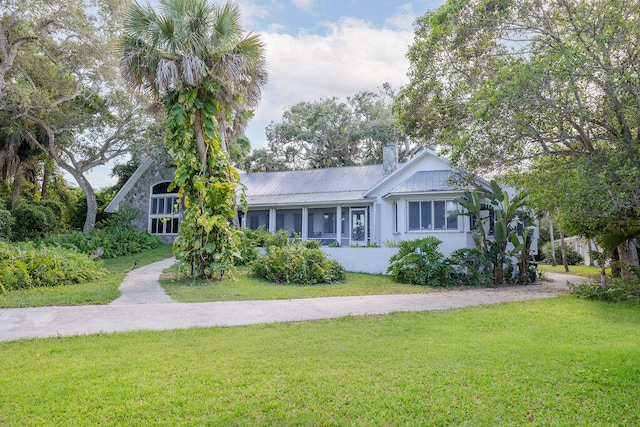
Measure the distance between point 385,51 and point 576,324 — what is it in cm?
946

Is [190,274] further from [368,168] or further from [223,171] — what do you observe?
[368,168]

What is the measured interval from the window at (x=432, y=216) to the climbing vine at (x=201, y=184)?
758 centimetres

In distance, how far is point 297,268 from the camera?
13.2m

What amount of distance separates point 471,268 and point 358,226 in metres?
7.82

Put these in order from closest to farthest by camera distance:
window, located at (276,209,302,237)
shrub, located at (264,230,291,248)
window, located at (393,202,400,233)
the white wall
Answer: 1. the white wall
2. shrub, located at (264,230,291,248)
3. window, located at (393,202,400,233)
4. window, located at (276,209,302,237)

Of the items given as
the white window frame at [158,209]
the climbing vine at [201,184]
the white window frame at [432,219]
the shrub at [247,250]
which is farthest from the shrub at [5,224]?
the white window frame at [432,219]

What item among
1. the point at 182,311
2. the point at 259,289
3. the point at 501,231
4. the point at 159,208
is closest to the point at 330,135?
the point at 159,208

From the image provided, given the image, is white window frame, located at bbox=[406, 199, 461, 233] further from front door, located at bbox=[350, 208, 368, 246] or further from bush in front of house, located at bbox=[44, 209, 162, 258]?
bush in front of house, located at bbox=[44, 209, 162, 258]

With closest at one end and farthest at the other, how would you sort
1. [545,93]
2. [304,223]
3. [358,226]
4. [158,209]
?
[545,93]
[358,226]
[304,223]
[158,209]

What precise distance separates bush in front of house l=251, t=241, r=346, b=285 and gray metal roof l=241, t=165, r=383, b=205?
23.7 ft

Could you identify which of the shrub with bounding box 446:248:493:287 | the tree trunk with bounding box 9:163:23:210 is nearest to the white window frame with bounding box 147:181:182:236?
the tree trunk with bounding box 9:163:23:210

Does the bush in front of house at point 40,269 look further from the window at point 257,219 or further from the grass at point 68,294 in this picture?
the window at point 257,219

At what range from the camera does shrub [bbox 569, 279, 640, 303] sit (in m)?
10.3

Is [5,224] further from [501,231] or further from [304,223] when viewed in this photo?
[501,231]
